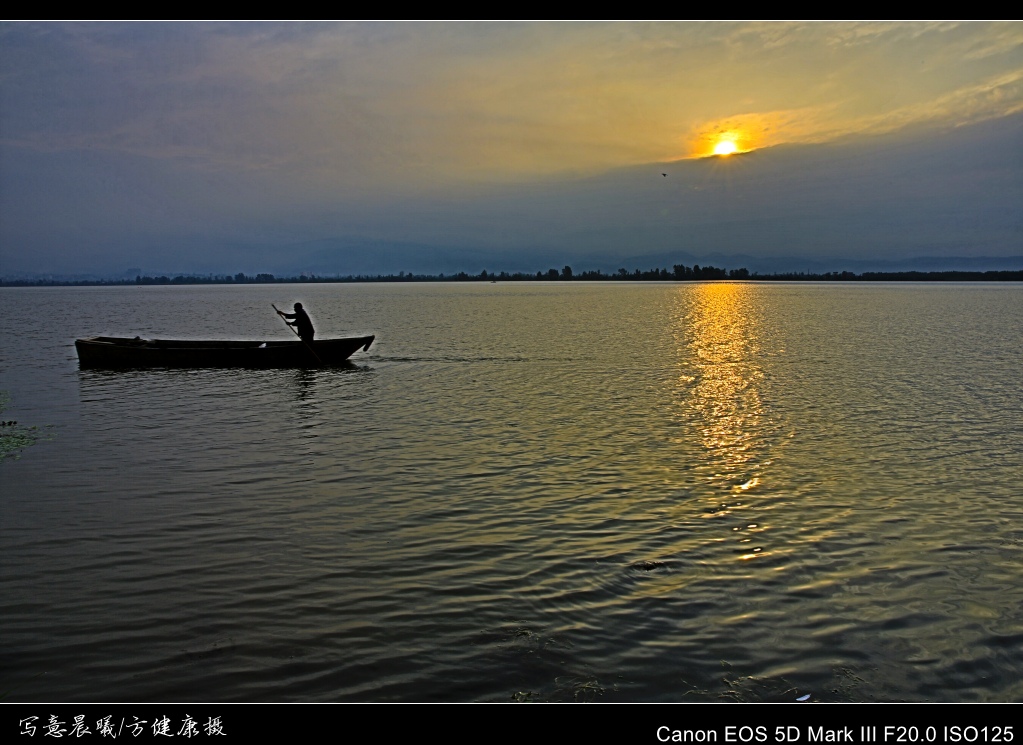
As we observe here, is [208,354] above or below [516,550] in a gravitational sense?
above

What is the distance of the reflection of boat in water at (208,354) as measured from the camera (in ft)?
105

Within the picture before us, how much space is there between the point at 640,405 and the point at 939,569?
13363mm

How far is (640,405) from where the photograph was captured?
22.2 meters

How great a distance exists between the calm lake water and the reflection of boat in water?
880 centimetres

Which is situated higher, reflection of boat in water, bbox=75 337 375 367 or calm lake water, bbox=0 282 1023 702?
reflection of boat in water, bbox=75 337 375 367

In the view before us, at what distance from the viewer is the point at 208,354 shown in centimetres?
3189

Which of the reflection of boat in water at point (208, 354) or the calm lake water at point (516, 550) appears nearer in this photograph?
the calm lake water at point (516, 550)

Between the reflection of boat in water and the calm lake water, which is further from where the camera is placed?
the reflection of boat in water

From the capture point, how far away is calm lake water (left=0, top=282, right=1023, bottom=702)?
6.49 m

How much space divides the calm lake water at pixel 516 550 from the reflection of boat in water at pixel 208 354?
28.9ft

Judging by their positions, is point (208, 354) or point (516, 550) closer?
point (516, 550)

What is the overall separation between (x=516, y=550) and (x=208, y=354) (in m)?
26.3
